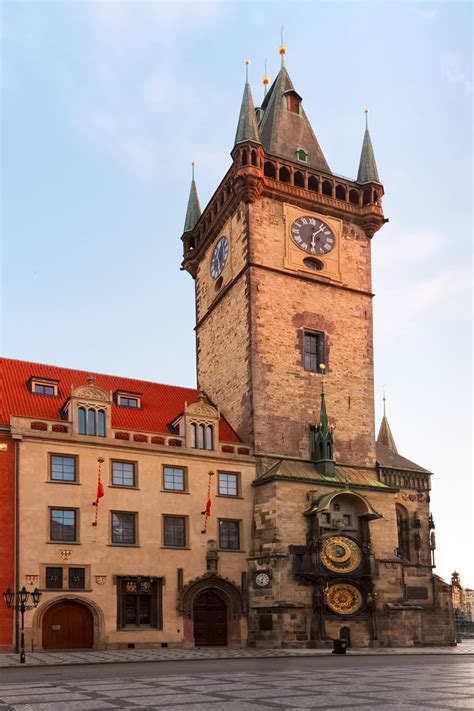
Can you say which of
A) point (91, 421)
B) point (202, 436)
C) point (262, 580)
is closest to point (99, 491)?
point (91, 421)

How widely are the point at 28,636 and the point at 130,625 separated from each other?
4.90m

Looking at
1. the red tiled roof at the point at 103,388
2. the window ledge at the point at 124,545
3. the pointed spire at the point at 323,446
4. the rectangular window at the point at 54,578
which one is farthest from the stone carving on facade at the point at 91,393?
the pointed spire at the point at 323,446

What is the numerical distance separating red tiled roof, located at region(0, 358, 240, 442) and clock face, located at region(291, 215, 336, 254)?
10.8 m

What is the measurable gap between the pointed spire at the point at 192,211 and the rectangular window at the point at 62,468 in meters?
22.5

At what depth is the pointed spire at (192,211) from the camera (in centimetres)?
5528

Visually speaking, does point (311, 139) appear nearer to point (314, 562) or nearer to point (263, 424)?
point (263, 424)

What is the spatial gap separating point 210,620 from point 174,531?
15.4 ft

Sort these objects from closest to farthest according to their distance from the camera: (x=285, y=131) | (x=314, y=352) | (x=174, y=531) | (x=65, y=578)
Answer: (x=65, y=578)
(x=174, y=531)
(x=314, y=352)
(x=285, y=131)

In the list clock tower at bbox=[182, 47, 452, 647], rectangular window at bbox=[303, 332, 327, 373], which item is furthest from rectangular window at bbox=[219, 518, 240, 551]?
rectangular window at bbox=[303, 332, 327, 373]

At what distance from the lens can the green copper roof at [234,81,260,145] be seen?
155 ft

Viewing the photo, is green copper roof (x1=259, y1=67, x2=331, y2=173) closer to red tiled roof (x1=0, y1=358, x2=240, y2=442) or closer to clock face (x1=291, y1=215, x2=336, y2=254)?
clock face (x1=291, y1=215, x2=336, y2=254)

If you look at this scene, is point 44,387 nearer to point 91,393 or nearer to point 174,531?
point 91,393

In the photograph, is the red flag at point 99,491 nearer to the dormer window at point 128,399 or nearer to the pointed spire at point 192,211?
the dormer window at point 128,399

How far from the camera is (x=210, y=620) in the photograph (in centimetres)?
3934
